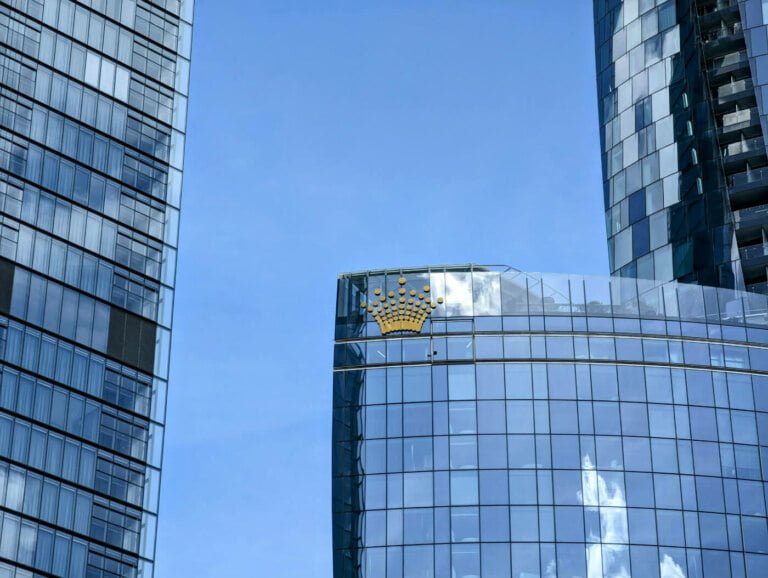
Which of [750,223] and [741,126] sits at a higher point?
[741,126]

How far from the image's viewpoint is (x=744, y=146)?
5517 inches

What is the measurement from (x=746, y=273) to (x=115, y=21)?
166ft

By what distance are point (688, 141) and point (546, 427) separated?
3284cm

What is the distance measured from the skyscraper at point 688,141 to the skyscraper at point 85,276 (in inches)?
1626

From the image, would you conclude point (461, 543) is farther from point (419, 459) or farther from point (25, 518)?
point (25, 518)

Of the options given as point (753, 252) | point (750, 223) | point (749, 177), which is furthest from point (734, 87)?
point (753, 252)

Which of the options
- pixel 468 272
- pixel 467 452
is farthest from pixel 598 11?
pixel 467 452

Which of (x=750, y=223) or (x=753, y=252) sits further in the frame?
(x=750, y=223)

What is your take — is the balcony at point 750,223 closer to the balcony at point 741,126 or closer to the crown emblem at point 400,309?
the balcony at point 741,126

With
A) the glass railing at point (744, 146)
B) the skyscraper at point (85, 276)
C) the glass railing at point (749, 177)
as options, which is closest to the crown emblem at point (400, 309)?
the skyscraper at point (85, 276)

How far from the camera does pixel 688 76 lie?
141m

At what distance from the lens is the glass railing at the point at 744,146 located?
5492 inches

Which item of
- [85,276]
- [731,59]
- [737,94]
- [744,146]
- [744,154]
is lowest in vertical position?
[85,276]

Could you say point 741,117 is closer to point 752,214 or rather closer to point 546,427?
point 752,214
